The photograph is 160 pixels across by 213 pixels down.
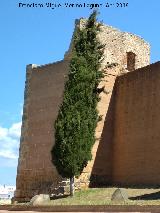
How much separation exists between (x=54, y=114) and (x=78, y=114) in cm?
466

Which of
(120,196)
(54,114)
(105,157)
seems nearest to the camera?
(120,196)

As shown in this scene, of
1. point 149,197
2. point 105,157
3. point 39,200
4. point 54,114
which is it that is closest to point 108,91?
point 54,114

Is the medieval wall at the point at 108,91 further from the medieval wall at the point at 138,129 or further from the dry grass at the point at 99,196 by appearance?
the dry grass at the point at 99,196

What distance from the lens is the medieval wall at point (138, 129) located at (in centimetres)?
2078

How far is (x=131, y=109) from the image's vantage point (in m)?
22.4

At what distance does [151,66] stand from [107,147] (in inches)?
169

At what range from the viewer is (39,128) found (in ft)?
81.0

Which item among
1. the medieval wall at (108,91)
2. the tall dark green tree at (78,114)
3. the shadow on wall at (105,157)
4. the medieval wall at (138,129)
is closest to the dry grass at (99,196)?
the tall dark green tree at (78,114)

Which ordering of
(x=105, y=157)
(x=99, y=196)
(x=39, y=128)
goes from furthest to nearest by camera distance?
(x=39, y=128) → (x=105, y=157) → (x=99, y=196)

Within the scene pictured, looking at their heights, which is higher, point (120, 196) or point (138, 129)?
point (138, 129)

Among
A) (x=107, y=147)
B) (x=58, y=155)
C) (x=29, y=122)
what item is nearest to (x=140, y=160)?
(x=107, y=147)

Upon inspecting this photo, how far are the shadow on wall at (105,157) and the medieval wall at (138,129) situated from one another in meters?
0.22

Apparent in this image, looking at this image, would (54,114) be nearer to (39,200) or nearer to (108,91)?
(108,91)

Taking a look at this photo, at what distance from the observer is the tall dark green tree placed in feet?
63.3
